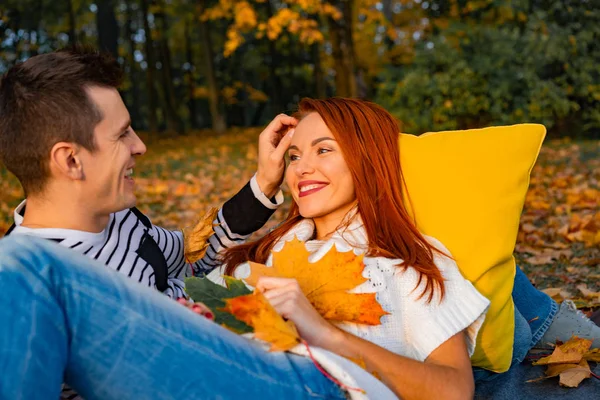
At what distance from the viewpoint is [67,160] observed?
197cm

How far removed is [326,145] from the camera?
245cm

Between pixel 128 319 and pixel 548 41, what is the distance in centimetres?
1242

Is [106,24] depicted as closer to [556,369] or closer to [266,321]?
[556,369]

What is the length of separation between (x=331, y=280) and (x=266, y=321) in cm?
40

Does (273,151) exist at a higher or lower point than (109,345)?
higher

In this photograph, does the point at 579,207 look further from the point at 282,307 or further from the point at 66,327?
the point at 66,327

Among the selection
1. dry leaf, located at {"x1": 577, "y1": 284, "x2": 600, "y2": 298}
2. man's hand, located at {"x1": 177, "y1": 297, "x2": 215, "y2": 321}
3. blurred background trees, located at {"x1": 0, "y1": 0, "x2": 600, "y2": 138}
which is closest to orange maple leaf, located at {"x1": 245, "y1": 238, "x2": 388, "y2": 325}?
man's hand, located at {"x1": 177, "y1": 297, "x2": 215, "y2": 321}

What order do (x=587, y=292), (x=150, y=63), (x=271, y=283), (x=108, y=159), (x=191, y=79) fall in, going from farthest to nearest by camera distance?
1. (x=191, y=79)
2. (x=150, y=63)
3. (x=587, y=292)
4. (x=108, y=159)
5. (x=271, y=283)

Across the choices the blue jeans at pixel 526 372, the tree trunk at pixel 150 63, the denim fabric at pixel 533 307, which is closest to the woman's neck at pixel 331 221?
the blue jeans at pixel 526 372

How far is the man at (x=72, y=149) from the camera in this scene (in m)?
1.94

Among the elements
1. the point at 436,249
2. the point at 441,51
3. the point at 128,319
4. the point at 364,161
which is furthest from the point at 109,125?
the point at 441,51

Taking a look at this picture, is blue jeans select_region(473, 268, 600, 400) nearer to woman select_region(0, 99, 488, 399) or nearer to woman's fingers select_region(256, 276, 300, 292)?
woman select_region(0, 99, 488, 399)

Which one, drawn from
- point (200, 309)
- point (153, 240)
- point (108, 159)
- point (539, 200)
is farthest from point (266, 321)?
point (539, 200)

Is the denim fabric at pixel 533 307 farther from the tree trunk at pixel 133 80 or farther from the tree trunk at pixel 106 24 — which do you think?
the tree trunk at pixel 133 80
